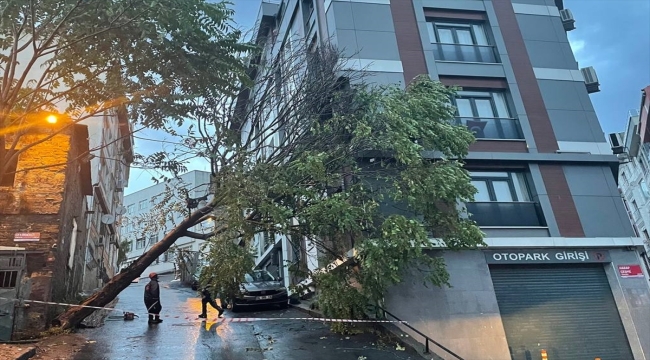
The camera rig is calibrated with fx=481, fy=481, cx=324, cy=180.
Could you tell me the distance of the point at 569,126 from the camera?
16547 mm

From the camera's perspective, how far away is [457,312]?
13.1m

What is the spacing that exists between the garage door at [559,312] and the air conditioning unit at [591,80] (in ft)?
24.0

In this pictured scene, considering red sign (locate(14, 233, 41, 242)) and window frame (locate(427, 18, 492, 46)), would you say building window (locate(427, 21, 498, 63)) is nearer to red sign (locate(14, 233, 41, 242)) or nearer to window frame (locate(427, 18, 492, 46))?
window frame (locate(427, 18, 492, 46))

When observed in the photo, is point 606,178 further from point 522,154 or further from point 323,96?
point 323,96

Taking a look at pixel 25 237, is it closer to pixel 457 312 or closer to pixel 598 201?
pixel 457 312

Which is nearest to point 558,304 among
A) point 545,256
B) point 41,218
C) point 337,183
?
point 545,256

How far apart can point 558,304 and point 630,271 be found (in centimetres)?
257

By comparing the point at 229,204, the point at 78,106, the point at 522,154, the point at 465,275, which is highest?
the point at 78,106

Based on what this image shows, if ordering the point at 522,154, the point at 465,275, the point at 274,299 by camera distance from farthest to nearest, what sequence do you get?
the point at 274,299, the point at 522,154, the point at 465,275

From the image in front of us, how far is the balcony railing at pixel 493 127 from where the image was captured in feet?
53.1

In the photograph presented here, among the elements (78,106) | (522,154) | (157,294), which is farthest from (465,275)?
(78,106)

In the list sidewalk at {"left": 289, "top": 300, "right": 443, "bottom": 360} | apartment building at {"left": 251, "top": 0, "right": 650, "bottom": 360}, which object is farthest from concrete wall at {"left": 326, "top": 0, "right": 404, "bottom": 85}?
sidewalk at {"left": 289, "top": 300, "right": 443, "bottom": 360}

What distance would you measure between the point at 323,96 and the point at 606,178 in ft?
32.4

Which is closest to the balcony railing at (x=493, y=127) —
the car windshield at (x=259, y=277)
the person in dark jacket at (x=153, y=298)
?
the car windshield at (x=259, y=277)
